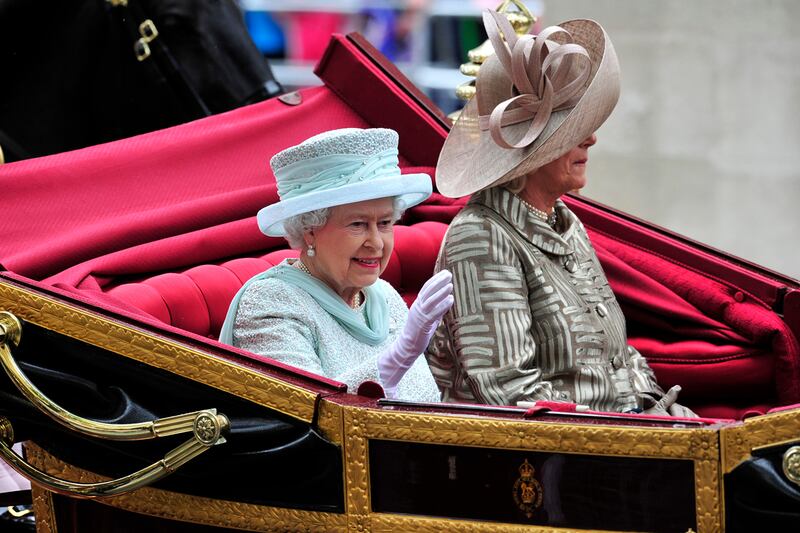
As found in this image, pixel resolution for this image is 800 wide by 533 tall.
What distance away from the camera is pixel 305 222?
2104 mm

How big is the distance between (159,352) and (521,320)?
0.56 metres

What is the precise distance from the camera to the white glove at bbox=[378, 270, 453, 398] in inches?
77.4

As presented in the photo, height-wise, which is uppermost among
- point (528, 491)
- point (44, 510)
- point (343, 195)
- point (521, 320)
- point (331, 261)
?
point (343, 195)

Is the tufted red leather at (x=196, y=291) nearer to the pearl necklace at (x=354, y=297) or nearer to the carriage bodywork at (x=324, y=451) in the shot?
the carriage bodywork at (x=324, y=451)

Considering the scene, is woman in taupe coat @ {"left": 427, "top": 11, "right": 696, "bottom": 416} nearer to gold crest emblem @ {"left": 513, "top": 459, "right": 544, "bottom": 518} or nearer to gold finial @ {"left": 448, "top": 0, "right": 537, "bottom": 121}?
gold crest emblem @ {"left": 513, "top": 459, "right": 544, "bottom": 518}

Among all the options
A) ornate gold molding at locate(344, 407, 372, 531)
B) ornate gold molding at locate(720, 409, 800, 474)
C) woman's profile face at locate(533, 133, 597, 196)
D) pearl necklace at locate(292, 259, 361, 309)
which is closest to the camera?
ornate gold molding at locate(720, 409, 800, 474)

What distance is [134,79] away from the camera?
3152mm

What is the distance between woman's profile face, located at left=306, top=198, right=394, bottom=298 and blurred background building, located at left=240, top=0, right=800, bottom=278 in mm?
3440

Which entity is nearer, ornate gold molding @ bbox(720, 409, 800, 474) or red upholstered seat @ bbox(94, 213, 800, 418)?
ornate gold molding @ bbox(720, 409, 800, 474)

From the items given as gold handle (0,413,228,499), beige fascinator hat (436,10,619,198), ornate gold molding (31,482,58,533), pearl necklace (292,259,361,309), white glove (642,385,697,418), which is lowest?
ornate gold molding (31,482,58,533)

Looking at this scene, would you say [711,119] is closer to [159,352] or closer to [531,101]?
[531,101]

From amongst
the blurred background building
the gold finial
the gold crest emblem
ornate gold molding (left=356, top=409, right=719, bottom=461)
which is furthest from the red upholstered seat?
the blurred background building

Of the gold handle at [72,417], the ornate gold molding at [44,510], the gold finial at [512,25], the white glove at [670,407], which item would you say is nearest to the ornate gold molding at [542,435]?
the gold handle at [72,417]

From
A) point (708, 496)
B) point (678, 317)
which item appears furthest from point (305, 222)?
point (678, 317)
